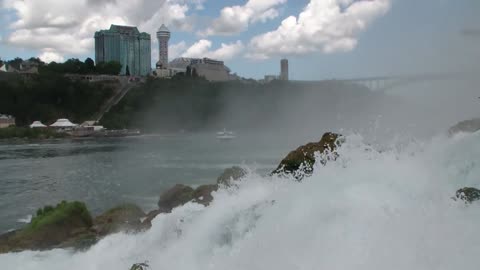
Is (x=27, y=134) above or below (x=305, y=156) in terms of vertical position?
below

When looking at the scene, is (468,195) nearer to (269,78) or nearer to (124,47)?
(269,78)

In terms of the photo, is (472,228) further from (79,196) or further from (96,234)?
(79,196)

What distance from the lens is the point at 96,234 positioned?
1266 centimetres

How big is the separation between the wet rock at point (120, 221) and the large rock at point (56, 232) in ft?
0.85

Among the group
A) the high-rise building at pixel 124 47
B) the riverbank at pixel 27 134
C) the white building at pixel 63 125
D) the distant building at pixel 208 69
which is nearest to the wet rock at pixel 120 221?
the riverbank at pixel 27 134

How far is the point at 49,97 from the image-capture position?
91000 millimetres

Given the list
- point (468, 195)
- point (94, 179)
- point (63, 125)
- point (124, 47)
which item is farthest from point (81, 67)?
point (468, 195)

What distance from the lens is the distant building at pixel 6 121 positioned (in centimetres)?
7901

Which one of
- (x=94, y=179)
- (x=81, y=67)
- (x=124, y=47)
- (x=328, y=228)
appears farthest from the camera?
(x=124, y=47)

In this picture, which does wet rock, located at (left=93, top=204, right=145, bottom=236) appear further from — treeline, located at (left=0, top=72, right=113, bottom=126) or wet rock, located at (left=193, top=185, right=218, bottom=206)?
treeline, located at (left=0, top=72, right=113, bottom=126)

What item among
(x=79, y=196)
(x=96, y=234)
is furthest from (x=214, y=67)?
(x=96, y=234)

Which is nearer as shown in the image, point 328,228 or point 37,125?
point 328,228

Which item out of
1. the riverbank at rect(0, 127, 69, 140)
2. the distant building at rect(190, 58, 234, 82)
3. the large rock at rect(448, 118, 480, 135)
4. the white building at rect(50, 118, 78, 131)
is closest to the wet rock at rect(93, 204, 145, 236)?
the large rock at rect(448, 118, 480, 135)

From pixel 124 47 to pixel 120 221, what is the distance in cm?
15852
